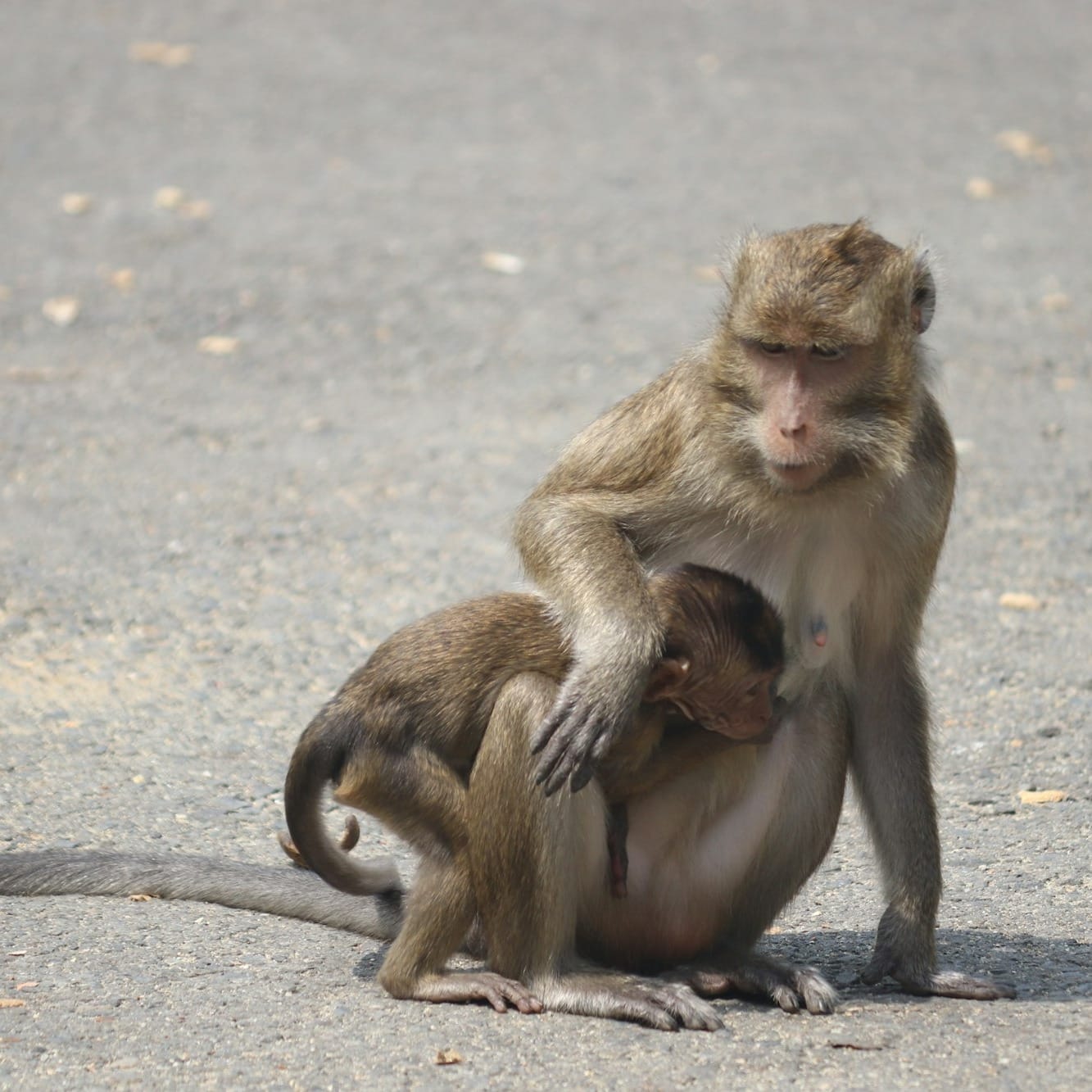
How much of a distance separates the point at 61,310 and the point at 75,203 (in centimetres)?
148

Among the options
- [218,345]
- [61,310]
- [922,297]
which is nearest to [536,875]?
[922,297]

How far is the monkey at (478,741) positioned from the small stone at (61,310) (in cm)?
593

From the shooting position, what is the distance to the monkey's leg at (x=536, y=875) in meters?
3.84

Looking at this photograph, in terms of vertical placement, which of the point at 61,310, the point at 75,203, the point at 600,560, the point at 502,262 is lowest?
the point at 61,310

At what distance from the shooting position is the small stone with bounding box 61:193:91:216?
1081 cm

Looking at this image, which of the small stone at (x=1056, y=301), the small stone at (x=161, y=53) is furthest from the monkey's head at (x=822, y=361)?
the small stone at (x=161, y=53)

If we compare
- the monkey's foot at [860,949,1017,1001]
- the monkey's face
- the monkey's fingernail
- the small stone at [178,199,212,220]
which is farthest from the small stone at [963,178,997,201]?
the monkey's fingernail

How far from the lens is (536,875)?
152 inches

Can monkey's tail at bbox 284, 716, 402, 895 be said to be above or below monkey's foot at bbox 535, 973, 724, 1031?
above

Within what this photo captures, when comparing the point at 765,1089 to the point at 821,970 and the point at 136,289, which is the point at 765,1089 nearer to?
the point at 821,970

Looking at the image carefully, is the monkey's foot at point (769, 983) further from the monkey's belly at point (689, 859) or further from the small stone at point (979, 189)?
the small stone at point (979, 189)

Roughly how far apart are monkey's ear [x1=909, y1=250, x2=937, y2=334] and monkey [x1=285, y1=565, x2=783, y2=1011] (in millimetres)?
708

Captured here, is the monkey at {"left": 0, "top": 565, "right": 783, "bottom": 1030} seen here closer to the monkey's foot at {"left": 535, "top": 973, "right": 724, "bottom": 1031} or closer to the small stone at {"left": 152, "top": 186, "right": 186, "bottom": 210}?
the monkey's foot at {"left": 535, "top": 973, "right": 724, "bottom": 1031}

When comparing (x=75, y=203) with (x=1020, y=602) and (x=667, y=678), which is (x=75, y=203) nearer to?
(x=1020, y=602)
